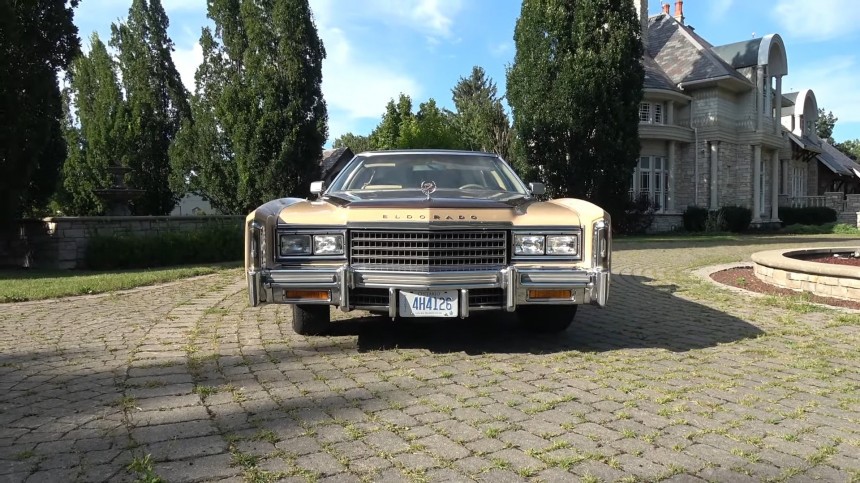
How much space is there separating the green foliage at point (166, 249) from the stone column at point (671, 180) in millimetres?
19905

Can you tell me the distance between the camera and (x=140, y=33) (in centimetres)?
2181

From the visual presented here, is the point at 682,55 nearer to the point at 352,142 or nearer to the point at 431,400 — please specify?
the point at 431,400

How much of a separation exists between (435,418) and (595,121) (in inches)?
631

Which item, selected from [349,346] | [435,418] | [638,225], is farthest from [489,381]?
[638,225]

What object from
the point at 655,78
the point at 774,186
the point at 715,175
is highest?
the point at 655,78

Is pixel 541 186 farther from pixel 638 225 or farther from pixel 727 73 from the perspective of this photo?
pixel 727 73

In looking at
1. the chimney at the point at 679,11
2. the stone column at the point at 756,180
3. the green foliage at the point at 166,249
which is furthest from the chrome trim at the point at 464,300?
the chimney at the point at 679,11

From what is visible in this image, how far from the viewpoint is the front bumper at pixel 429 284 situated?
14.3 ft

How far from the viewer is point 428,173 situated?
5883 millimetres

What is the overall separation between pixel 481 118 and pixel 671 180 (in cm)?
951

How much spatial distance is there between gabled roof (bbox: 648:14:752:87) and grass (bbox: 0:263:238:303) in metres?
23.1

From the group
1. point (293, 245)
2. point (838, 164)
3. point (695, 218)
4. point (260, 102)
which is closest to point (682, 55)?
point (695, 218)

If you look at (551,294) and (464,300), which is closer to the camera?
(464,300)

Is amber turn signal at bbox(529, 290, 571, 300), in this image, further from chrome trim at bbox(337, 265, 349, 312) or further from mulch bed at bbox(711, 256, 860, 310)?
mulch bed at bbox(711, 256, 860, 310)
